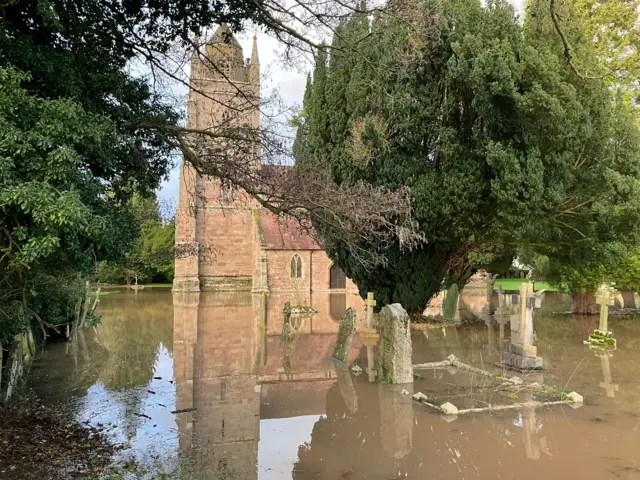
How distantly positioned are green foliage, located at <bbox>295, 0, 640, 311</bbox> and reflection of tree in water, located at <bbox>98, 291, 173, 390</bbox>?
239 inches

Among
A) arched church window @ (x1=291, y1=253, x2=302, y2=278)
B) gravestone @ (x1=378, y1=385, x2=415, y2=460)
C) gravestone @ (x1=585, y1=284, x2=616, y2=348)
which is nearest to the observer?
gravestone @ (x1=378, y1=385, x2=415, y2=460)

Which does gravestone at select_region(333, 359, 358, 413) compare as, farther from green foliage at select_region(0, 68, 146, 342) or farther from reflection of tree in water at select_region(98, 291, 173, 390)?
green foliage at select_region(0, 68, 146, 342)

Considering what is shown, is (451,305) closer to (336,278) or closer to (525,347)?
(525,347)

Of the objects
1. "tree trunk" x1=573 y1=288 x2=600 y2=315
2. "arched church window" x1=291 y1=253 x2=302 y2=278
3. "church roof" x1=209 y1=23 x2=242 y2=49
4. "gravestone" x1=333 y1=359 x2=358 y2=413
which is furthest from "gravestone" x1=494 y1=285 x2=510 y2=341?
"arched church window" x1=291 y1=253 x2=302 y2=278

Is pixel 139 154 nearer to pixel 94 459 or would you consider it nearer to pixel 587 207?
pixel 94 459

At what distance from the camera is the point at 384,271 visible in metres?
16.4

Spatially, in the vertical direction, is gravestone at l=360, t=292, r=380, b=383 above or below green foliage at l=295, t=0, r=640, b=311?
below

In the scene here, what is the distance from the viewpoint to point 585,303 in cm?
2027

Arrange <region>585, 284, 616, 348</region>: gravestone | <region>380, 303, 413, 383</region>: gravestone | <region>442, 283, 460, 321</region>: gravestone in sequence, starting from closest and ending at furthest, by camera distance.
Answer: <region>380, 303, 413, 383</region>: gravestone < <region>585, 284, 616, 348</region>: gravestone < <region>442, 283, 460, 321</region>: gravestone

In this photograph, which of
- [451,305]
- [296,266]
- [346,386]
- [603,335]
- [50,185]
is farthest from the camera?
[296,266]

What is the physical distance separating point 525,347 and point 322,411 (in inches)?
190

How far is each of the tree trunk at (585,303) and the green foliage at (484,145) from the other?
368cm

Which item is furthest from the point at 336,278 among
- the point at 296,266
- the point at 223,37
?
the point at 223,37

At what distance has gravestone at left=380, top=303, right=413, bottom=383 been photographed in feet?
30.6
